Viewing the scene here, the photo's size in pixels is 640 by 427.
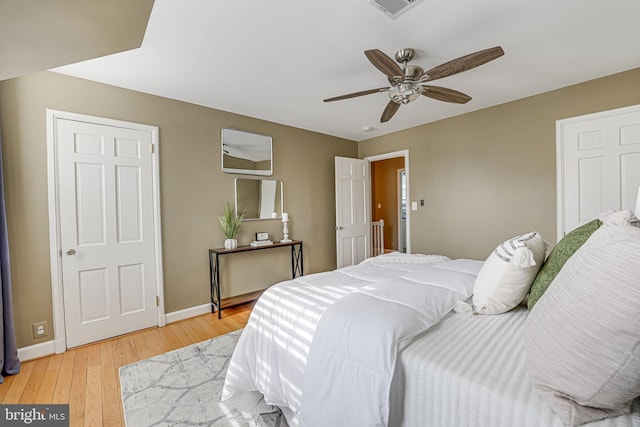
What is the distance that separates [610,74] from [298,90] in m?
3.00

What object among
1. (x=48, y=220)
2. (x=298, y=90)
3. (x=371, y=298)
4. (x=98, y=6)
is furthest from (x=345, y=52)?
(x=48, y=220)

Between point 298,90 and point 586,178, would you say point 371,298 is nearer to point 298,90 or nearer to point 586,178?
point 298,90

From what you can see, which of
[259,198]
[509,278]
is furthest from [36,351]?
[509,278]

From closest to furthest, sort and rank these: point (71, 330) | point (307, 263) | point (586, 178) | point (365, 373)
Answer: point (365, 373)
point (71, 330)
point (586, 178)
point (307, 263)

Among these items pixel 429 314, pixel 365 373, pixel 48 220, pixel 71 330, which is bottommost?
pixel 71 330

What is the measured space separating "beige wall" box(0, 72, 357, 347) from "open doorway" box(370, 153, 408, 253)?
2.32m

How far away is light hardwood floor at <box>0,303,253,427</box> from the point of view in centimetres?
176

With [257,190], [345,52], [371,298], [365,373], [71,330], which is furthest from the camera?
[257,190]

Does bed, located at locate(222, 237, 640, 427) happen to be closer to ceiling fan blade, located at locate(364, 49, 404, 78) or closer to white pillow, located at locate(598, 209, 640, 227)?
white pillow, located at locate(598, 209, 640, 227)

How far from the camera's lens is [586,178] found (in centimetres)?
281

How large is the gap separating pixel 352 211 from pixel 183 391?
3353 mm

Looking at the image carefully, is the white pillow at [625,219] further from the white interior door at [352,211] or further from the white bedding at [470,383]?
the white interior door at [352,211]

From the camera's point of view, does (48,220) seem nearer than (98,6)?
No

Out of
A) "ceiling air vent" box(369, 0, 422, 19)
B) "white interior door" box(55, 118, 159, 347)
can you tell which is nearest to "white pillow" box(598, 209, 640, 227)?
"ceiling air vent" box(369, 0, 422, 19)
